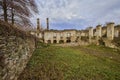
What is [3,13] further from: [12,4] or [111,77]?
[111,77]

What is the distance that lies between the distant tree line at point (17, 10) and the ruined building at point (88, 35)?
1960 centimetres

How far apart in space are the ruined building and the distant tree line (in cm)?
1960

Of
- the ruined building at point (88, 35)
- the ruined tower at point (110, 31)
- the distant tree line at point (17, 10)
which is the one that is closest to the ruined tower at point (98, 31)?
the ruined building at point (88, 35)

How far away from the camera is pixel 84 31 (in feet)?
116

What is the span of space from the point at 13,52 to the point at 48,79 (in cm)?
270

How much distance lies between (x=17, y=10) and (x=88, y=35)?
24696 mm

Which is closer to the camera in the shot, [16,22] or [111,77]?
[111,77]

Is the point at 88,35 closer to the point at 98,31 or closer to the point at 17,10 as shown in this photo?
the point at 98,31

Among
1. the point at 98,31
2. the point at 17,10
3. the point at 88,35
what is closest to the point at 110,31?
the point at 98,31

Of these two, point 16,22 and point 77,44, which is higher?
point 16,22

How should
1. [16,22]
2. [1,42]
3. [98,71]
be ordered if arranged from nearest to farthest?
[1,42] < [98,71] < [16,22]

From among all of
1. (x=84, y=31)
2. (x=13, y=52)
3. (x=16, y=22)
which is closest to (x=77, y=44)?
(x=84, y=31)

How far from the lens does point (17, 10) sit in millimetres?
11891

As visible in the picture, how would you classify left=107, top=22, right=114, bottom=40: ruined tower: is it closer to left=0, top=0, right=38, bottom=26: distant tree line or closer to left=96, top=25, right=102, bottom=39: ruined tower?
left=96, top=25, right=102, bottom=39: ruined tower
